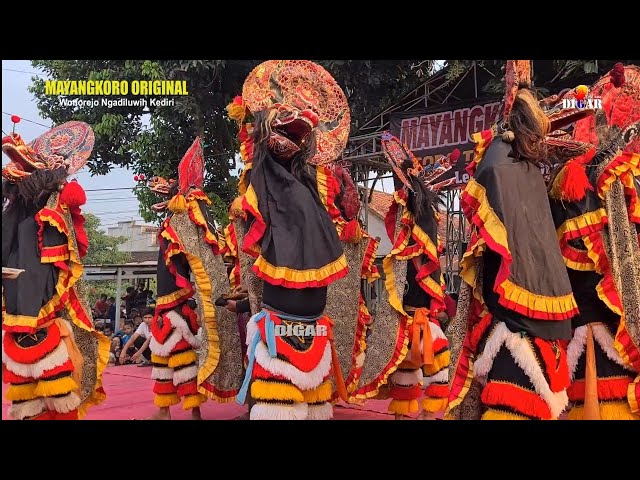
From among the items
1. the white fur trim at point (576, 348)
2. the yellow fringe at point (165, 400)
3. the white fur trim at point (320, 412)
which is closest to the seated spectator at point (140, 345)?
the yellow fringe at point (165, 400)

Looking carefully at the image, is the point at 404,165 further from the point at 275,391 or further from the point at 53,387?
the point at 53,387

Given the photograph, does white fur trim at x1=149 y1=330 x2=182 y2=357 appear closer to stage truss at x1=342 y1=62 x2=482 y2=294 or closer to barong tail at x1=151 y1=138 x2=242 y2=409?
barong tail at x1=151 y1=138 x2=242 y2=409

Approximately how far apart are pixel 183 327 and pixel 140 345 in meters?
5.03

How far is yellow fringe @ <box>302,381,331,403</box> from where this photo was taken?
3.14 metres

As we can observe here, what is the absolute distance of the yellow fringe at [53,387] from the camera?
3.91m

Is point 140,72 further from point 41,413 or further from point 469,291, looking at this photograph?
point 469,291

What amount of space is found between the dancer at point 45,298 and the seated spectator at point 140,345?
16.2 feet

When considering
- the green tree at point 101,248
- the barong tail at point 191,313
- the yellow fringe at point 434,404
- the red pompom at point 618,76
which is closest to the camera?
the red pompom at point 618,76

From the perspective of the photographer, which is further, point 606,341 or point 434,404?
point 434,404

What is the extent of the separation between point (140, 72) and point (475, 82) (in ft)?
15.0

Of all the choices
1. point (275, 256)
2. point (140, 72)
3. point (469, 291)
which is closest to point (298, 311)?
point (275, 256)

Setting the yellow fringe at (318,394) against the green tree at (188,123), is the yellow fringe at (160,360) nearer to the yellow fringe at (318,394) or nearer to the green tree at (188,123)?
the yellow fringe at (318,394)

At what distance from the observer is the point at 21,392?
3.93 m

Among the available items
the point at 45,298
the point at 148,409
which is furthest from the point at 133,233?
the point at 45,298
